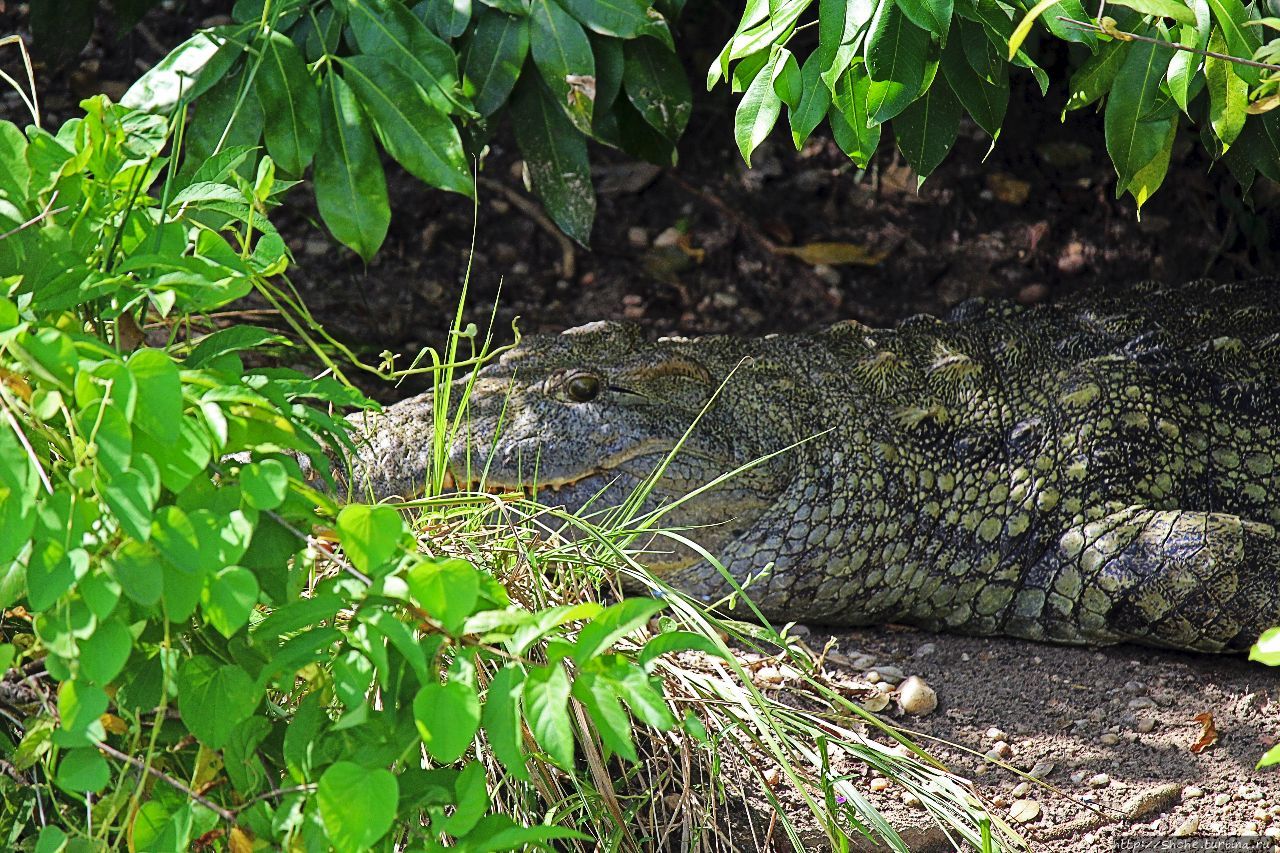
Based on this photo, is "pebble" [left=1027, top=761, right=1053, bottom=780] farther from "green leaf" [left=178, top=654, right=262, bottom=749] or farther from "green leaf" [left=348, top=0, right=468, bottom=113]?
"green leaf" [left=348, top=0, right=468, bottom=113]

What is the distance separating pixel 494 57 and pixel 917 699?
5.80 feet

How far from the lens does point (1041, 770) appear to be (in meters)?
2.35

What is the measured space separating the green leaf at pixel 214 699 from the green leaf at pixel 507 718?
0.93 ft

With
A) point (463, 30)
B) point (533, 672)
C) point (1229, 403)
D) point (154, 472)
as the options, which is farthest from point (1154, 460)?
point (154, 472)

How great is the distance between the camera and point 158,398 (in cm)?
113

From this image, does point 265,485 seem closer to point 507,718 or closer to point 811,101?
point 507,718

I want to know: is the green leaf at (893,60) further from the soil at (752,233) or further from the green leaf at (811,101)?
the soil at (752,233)

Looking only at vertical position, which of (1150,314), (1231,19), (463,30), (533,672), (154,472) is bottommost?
(1150,314)

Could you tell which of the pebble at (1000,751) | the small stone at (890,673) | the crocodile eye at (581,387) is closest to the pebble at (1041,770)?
the pebble at (1000,751)

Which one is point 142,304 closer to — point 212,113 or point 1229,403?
point 212,113

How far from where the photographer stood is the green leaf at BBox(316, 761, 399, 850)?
3.83ft

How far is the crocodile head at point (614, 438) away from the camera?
289 centimetres

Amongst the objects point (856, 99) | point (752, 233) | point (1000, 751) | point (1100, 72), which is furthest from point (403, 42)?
point (752, 233)

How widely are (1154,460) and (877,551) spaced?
0.79m
